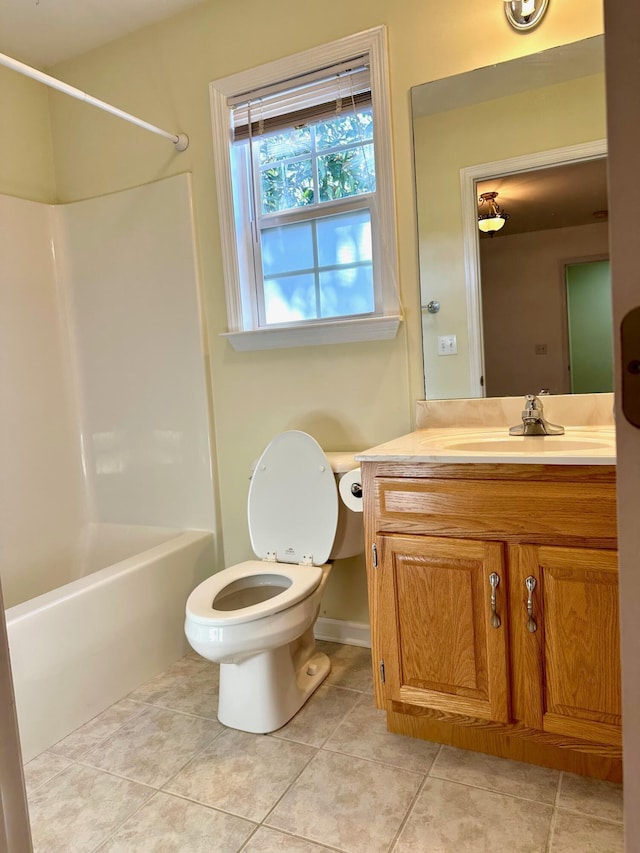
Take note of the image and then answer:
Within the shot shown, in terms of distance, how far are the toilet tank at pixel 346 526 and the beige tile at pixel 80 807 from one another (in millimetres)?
886

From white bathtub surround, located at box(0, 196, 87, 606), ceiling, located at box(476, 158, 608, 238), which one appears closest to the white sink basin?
ceiling, located at box(476, 158, 608, 238)

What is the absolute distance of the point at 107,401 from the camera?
271 centimetres

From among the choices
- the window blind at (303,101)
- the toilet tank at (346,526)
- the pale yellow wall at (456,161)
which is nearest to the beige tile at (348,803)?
the toilet tank at (346,526)

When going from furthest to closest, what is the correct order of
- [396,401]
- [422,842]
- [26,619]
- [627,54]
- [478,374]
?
[396,401]
[478,374]
[26,619]
[422,842]
[627,54]

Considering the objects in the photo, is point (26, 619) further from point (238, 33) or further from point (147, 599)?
point (238, 33)

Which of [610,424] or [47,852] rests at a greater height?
[610,424]

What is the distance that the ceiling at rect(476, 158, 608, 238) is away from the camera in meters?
1.79

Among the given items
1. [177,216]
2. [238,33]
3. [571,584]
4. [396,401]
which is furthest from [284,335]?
[571,584]

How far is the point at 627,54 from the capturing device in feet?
1.28

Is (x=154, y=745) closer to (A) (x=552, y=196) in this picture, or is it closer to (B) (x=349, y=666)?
(B) (x=349, y=666)

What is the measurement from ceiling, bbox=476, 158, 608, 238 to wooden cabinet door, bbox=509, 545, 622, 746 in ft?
3.36

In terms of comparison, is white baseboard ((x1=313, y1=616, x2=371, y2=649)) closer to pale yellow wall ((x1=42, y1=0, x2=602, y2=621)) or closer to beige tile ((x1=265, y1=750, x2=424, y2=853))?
pale yellow wall ((x1=42, y1=0, x2=602, y2=621))

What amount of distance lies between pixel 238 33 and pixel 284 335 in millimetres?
1153

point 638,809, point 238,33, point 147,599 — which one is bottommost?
point 147,599
